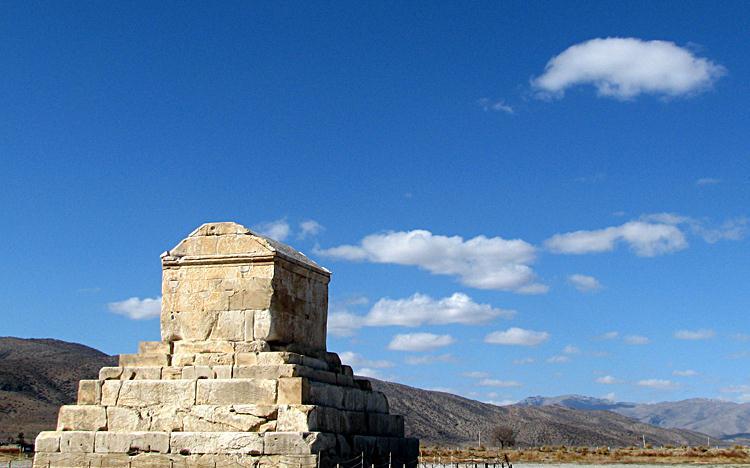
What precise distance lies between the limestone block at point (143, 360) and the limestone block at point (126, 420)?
77 centimetres

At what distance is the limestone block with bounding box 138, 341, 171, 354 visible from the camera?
46.2ft

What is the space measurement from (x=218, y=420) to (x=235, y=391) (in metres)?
0.48

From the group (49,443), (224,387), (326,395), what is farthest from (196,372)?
(49,443)

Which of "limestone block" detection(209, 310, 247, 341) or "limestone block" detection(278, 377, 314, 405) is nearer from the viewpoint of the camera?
"limestone block" detection(278, 377, 314, 405)

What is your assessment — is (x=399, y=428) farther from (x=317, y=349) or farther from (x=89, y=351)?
(x=89, y=351)

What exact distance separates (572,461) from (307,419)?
28.2 metres

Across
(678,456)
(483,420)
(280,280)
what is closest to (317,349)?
(280,280)

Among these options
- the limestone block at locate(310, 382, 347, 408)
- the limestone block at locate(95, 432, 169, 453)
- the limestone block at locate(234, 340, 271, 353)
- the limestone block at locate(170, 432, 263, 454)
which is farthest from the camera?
the limestone block at locate(234, 340, 271, 353)

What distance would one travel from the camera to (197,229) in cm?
1452

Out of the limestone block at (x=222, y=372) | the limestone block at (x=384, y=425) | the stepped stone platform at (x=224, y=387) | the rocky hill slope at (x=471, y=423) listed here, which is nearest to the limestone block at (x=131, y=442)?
the stepped stone platform at (x=224, y=387)

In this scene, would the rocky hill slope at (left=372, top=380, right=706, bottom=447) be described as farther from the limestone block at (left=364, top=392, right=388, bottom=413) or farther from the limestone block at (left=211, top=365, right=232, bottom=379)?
the limestone block at (left=211, top=365, right=232, bottom=379)

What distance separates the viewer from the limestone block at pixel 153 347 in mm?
14085

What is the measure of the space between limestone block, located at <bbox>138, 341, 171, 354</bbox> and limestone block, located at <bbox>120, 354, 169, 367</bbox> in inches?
4.2

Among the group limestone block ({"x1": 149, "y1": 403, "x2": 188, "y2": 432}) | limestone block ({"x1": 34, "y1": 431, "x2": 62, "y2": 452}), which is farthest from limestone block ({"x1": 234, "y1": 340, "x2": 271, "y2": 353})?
limestone block ({"x1": 34, "y1": 431, "x2": 62, "y2": 452})
